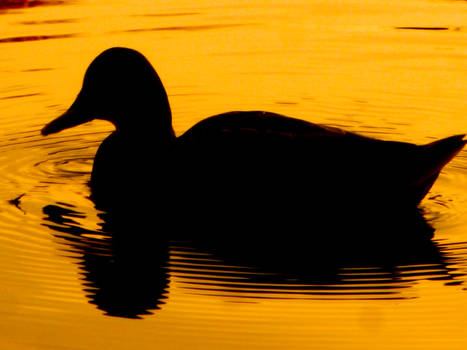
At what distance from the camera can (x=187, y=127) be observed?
25.7ft

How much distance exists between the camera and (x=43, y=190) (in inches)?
258

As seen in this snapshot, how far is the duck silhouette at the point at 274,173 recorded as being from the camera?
5.83m

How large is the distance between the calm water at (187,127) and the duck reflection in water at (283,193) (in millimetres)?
112

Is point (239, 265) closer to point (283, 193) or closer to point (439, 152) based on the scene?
point (283, 193)

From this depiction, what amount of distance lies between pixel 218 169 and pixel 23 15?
18.3 ft

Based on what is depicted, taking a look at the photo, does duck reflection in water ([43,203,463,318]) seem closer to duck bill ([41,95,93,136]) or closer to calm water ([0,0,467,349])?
calm water ([0,0,467,349])

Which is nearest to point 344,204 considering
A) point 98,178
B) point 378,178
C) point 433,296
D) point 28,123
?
point 378,178

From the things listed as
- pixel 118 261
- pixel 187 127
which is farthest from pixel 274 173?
pixel 187 127

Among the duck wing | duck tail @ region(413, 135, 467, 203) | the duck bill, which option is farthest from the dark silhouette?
duck tail @ region(413, 135, 467, 203)

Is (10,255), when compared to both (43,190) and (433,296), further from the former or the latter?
(433,296)

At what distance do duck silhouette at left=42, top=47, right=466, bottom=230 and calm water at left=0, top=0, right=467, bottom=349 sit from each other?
29cm

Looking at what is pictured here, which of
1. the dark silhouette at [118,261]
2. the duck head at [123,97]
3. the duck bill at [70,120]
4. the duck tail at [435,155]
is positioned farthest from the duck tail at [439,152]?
the duck bill at [70,120]

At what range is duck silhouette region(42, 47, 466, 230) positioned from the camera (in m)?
5.83

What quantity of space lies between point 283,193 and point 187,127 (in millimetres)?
2029
